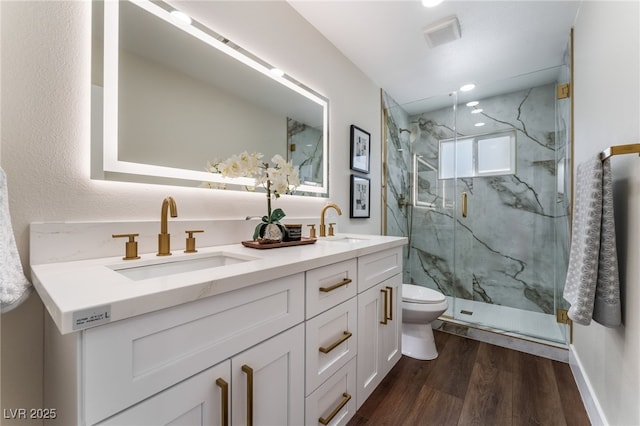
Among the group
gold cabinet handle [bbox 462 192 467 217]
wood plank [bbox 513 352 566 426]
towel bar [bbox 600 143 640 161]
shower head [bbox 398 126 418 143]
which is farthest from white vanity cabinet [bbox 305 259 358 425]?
shower head [bbox 398 126 418 143]

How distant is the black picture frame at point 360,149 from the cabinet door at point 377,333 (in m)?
1.02

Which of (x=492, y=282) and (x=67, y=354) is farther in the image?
(x=492, y=282)

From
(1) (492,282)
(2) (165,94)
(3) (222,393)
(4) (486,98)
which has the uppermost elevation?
(4) (486,98)

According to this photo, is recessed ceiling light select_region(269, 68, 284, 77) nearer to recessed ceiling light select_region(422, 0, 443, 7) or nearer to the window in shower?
recessed ceiling light select_region(422, 0, 443, 7)

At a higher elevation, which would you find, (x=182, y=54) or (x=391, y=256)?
(x=182, y=54)

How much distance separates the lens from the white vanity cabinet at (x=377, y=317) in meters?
1.37

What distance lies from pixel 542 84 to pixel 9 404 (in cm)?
394

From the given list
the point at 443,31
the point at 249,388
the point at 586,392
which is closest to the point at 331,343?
the point at 249,388

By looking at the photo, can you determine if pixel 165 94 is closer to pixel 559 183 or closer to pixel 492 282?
pixel 559 183

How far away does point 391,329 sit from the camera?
1678mm

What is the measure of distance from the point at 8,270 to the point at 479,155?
11.4 feet

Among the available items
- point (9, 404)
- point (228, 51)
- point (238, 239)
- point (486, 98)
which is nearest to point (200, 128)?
point (228, 51)

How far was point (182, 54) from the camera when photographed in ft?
4.00

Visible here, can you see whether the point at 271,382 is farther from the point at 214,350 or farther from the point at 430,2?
the point at 430,2
